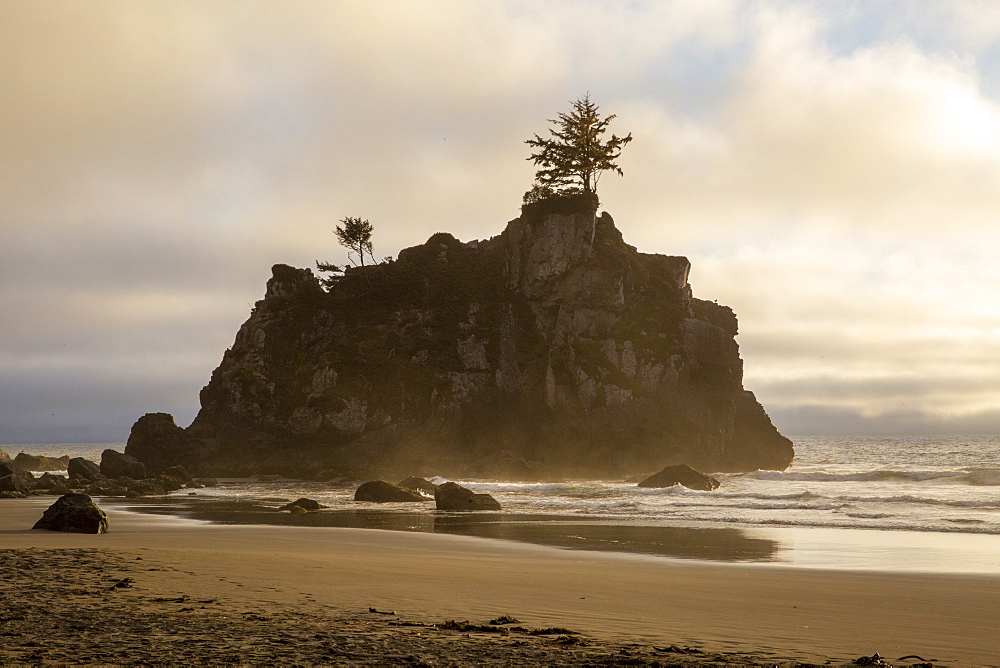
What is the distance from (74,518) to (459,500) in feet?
57.2

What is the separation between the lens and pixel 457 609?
10.7 meters

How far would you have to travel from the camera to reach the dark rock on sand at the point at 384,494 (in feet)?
127

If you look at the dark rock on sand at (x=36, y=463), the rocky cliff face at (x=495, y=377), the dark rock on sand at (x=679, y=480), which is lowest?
the dark rock on sand at (x=36, y=463)

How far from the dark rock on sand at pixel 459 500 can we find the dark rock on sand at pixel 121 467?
34.5m

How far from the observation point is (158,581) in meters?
11.8

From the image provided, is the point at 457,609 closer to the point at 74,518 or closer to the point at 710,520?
the point at 74,518

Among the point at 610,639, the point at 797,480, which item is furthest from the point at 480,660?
the point at 797,480

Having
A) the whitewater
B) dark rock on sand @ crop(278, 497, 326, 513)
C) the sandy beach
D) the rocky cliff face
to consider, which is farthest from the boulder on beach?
the sandy beach

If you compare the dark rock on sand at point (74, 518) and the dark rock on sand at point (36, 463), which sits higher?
the dark rock on sand at point (74, 518)

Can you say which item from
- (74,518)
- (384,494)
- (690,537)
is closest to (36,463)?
(384,494)

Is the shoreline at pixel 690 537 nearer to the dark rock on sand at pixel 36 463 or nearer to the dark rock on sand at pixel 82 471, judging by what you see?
the dark rock on sand at pixel 82 471

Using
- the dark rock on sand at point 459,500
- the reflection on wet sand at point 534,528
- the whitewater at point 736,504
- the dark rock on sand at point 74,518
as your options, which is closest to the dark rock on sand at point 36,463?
the whitewater at point 736,504

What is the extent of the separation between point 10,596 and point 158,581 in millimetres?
2301

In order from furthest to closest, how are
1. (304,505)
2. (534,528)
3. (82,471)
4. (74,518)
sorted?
(82,471) < (304,505) < (534,528) < (74,518)
